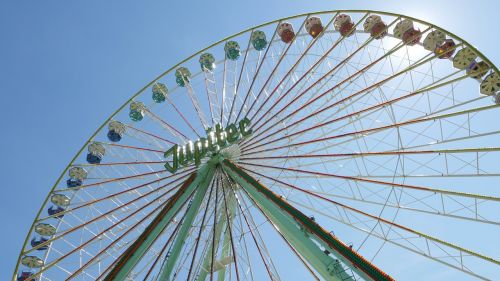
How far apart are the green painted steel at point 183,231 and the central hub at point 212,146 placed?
1.12 m

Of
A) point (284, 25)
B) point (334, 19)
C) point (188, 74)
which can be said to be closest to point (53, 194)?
point (188, 74)

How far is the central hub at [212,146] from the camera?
17781 mm

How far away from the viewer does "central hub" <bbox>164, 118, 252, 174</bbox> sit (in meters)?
17.8

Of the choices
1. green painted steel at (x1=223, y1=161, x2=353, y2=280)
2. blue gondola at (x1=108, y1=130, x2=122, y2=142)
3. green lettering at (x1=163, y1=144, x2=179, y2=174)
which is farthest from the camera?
blue gondola at (x1=108, y1=130, x2=122, y2=142)

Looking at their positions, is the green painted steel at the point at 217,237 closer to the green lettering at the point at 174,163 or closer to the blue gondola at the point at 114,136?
the green lettering at the point at 174,163

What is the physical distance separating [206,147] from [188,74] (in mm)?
6655

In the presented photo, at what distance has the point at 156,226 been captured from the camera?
15930mm

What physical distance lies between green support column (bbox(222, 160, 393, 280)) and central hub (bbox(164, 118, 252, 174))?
225 cm

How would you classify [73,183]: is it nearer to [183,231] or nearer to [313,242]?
[183,231]

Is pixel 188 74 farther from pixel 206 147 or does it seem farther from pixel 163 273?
pixel 163 273

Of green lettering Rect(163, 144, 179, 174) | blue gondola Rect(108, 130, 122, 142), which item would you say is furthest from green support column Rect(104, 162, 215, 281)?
blue gondola Rect(108, 130, 122, 142)

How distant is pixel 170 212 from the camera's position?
53.2 feet

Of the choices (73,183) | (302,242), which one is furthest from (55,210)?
(302,242)

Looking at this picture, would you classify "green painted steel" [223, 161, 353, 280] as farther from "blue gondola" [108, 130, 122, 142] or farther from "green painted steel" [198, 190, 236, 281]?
"blue gondola" [108, 130, 122, 142]
